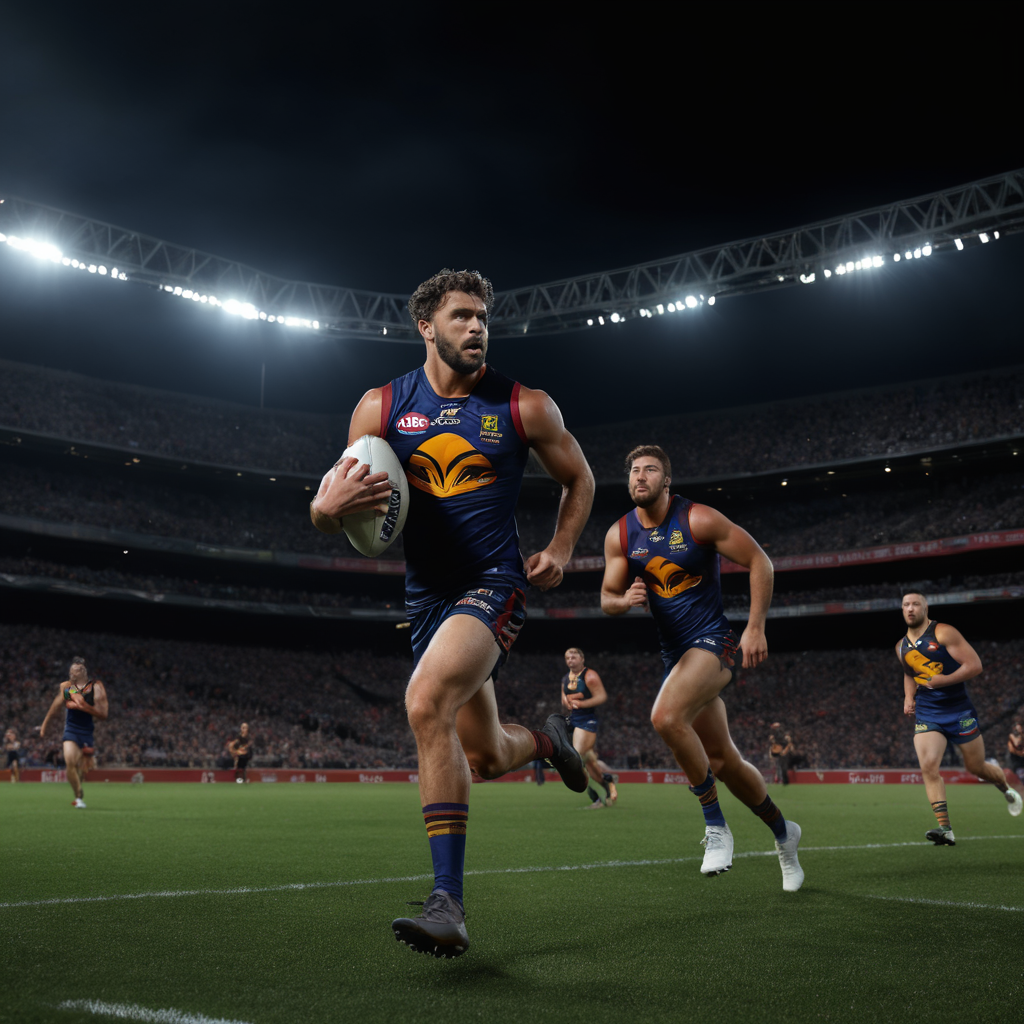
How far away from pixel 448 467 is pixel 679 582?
2.93 metres

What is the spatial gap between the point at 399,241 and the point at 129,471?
18.8 meters

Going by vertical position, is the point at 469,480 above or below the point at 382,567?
below

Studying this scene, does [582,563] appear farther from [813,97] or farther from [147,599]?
[813,97]

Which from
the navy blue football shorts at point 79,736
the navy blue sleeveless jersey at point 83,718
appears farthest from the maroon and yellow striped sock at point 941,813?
the navy blue football shorts at point 79,736

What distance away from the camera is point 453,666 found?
13.3ft

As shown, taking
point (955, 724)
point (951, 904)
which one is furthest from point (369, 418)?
point (955, 724)

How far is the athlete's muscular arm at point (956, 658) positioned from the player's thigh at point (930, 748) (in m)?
0.51

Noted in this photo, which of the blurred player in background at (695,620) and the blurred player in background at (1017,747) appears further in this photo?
the blurred player in background at (1017,747)

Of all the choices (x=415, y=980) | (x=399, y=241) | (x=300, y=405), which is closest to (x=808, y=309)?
(x=399, y=241)

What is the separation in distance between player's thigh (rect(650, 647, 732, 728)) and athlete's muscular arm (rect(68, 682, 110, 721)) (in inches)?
410

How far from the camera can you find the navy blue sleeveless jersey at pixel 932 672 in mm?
10008

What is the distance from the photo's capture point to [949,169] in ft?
97.6

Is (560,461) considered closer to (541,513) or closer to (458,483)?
(458,483)

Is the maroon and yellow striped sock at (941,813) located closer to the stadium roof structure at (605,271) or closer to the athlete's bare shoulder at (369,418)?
the athlete's bare shoulder at (369,418)
